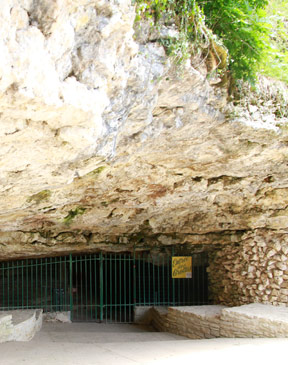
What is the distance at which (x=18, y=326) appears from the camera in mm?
6695

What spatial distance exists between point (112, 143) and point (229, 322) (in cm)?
411

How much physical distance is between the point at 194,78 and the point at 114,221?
14.7 feet

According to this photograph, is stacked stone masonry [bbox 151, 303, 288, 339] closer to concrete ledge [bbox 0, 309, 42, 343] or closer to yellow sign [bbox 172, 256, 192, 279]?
yellow sign [bbox 172, 256, 192, 279]

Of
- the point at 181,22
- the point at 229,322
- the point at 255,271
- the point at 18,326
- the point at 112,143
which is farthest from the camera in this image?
the point at 255,271

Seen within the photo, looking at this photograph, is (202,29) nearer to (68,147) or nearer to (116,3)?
(116,3)

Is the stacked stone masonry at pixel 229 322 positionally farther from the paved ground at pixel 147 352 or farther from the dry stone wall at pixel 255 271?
the dry stone wall at pixel 255 271

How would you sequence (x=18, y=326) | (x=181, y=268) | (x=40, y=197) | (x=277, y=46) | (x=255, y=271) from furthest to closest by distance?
(x=181, y=268) < (x=255, y=271) < (x=18, y=326) < (x=40, y=197) < (x=277, y=46)

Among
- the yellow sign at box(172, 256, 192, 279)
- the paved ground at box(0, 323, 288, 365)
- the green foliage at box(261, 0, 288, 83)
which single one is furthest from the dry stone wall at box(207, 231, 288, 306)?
the green foliage at box(261, 0, 288, 83)

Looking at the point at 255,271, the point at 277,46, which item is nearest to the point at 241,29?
the point at 277,46

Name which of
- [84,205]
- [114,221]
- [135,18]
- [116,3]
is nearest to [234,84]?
[135,18]

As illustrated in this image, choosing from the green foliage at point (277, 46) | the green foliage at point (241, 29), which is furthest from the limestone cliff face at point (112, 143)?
the green foliage at point (277, 46)

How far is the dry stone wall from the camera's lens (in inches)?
288

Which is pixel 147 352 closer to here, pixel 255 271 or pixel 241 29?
pixel 255 271

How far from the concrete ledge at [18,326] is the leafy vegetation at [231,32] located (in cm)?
553
